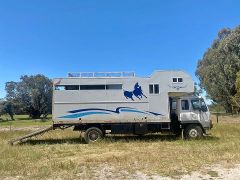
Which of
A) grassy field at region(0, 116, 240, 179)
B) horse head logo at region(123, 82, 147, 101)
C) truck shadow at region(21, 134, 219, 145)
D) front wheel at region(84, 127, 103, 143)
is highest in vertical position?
horse head logo at region(123, 82, 147, 101)

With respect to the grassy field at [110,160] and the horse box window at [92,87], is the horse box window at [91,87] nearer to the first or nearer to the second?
the horse box window at [92,87]

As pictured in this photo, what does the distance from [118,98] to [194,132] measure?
4774 mm

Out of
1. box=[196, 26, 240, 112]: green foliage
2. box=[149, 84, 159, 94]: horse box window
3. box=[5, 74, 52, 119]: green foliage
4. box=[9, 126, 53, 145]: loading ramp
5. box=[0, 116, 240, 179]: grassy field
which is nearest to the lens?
box=[0, 116, 240, 179]: grassy field

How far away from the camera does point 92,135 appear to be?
21.2 meters

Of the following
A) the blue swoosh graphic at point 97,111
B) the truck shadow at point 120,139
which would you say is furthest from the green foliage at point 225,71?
the blue swoosh graphic at point 97,111

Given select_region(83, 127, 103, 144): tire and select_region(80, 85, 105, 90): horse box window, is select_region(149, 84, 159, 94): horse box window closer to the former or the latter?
select_region(80, 85, 105, 90): horse box window

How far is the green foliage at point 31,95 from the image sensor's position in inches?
4178

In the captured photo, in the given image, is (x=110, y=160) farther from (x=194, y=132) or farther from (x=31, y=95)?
(x=31, y=95)

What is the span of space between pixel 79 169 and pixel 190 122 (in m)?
10.5

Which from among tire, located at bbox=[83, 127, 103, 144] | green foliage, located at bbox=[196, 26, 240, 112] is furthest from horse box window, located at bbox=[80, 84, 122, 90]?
green foliage, located at bbox=[196, 26, 240, 112]

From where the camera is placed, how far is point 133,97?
21203mm

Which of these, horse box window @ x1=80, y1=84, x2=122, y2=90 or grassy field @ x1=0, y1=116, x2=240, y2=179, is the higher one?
horse box window @ x1=80, y1=84, x2=122, y2=90

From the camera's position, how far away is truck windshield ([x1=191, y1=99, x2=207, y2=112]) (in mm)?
21406

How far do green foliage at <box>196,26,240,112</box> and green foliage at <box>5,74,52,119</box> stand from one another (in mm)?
56302
